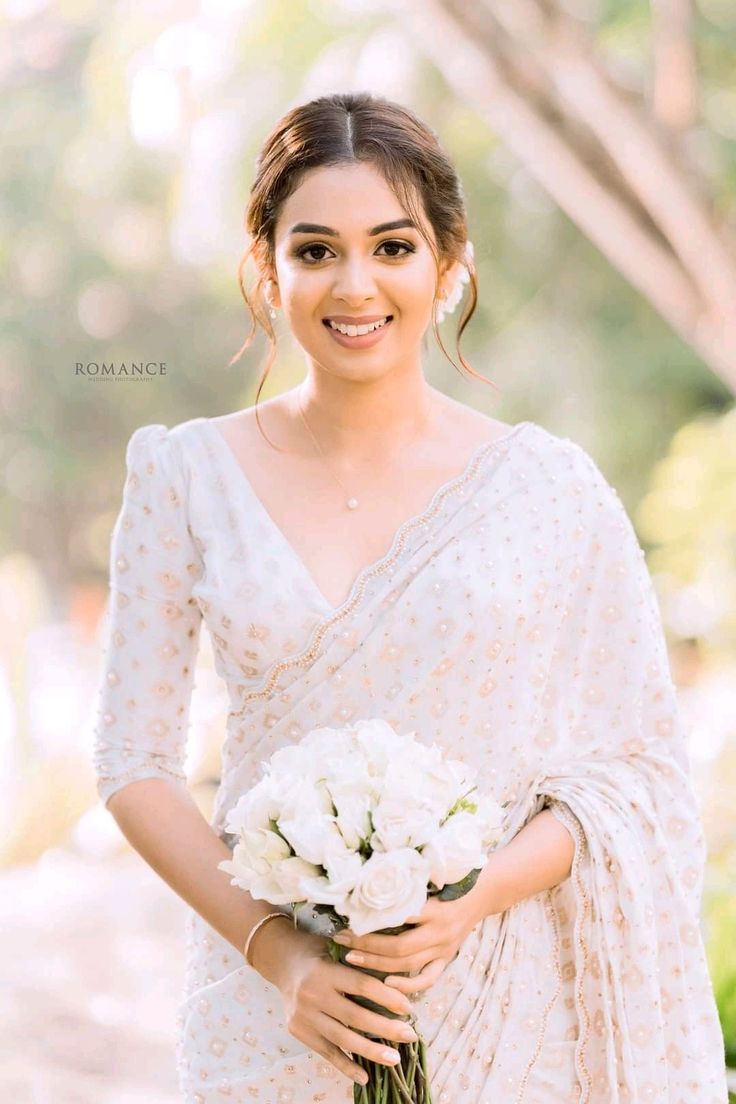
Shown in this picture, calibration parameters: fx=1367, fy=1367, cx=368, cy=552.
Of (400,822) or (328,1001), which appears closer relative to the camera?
(400,822)

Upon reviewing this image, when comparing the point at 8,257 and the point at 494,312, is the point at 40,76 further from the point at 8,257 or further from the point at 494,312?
the point at 494,312

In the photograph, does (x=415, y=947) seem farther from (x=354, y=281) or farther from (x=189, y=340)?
(x=189, y=340)

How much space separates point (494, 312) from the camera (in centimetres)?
626

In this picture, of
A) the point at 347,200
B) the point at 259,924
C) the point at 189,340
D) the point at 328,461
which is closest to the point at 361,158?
the point at 347,200

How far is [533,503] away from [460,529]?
9cm

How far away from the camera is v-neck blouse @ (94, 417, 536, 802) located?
1.48m

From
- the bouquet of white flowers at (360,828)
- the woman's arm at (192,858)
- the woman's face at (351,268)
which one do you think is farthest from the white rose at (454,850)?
the woman's face at (351,268)

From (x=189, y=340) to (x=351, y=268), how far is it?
18.4ft

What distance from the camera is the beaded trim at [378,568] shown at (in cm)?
148

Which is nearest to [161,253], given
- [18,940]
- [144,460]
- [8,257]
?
[8,257]

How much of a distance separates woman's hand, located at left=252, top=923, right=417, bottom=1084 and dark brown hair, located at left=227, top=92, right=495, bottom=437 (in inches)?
23.0

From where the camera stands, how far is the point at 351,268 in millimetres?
1443

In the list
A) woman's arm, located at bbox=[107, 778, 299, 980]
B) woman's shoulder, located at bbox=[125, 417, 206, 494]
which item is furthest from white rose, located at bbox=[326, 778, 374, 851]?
woman's shoulder, located at bbox=[125, 417, 206, 494]

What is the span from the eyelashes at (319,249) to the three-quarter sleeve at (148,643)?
0.30 metres
